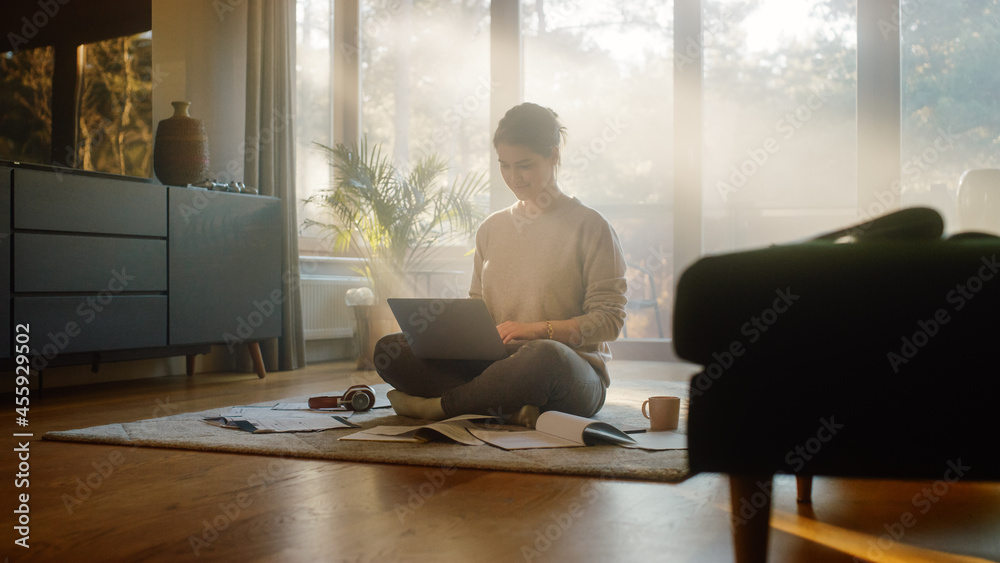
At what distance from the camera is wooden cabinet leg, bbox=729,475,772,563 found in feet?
Answer: 2.92

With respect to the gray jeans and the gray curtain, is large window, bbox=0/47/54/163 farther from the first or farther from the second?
the gray jeans

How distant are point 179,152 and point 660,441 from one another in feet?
8.62

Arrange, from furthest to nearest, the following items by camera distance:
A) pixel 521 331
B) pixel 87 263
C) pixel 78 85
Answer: pixel 78 85 → pixel 87 263 → pixel 521 331

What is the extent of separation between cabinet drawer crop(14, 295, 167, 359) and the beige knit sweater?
1.52m

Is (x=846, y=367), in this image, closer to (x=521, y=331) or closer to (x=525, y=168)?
(x=521, y=331)

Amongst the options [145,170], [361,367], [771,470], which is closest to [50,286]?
[145,170]

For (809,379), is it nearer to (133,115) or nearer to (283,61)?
(133,115)

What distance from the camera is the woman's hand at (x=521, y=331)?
2104 millimetres

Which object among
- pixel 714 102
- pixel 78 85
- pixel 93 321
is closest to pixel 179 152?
pixel 78 85

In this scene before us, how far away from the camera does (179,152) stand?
11.8 ft

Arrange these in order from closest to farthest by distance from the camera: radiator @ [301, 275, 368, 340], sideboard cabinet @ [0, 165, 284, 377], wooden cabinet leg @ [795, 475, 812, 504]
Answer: wooden cabinet leg @ [795, 475, 812, 504] < sideboard cabinet @ [0, 165, 284, 377] < radiator @ [301, 275, 368, 340]

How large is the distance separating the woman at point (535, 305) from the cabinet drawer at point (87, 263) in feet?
4.49

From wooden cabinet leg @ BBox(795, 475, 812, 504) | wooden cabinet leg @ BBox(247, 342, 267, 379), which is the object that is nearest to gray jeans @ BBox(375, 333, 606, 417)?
wooden cabinet leg @ BBox(795, 475, 812, 504)

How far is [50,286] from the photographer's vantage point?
9.32 feet
